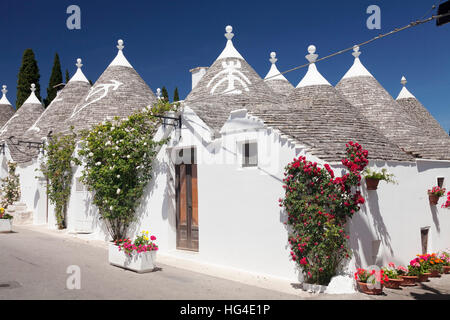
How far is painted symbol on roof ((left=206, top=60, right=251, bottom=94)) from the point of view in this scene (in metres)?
14.7

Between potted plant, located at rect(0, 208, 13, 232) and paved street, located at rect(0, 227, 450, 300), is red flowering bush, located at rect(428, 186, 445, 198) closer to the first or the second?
paved street, located at rect(0, 227, 450, 300)

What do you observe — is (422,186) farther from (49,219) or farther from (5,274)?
(49,219)

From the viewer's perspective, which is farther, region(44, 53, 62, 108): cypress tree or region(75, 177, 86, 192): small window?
region(44, 53, 62, 108): cypress tree

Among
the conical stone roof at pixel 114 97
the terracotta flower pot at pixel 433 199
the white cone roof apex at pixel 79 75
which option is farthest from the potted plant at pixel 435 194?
the white cone roof apex at pixel 79 75

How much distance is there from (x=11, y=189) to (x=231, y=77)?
513 inches

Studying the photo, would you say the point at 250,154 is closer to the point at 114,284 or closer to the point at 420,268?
the point at 114,284

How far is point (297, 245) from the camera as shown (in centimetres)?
757

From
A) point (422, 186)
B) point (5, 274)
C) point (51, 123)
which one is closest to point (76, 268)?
point (5, 274)

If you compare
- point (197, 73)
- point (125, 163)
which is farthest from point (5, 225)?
point (197, 73)

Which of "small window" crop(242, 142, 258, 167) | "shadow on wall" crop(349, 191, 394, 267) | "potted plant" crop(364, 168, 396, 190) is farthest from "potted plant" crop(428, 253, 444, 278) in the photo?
"small window" crop(242, 142, 258, 167)

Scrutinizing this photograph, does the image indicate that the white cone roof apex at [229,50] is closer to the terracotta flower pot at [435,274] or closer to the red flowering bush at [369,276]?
the terracotta flower pot at [435,274]

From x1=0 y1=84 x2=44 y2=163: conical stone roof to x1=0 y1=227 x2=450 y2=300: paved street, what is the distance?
11408mm

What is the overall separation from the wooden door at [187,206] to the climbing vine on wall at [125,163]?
111cm

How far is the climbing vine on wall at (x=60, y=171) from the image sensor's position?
15914 mm
